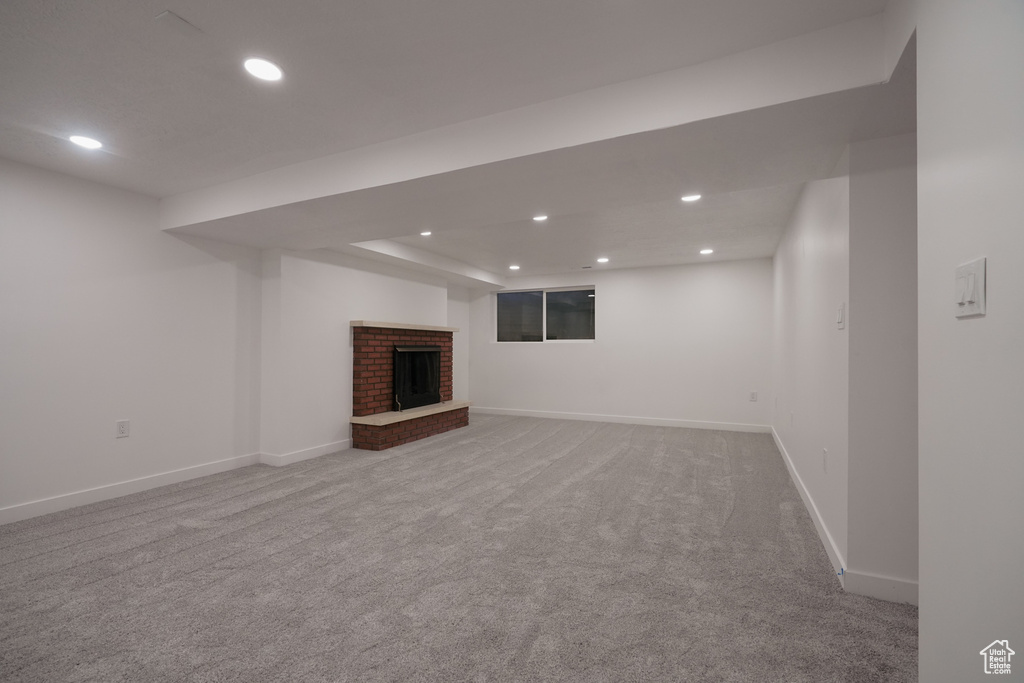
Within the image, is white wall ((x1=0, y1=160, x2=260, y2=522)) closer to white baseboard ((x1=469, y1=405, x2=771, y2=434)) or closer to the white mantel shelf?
the white mantel shelf

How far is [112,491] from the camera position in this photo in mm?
3396

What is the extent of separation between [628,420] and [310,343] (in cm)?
453

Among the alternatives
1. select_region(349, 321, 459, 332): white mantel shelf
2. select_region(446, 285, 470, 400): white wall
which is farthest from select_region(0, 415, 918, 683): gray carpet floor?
select_region(446, 285, 470, 400): white wall

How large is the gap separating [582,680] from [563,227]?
147 inches

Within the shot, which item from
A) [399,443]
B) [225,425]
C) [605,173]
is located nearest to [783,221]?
[605,173]

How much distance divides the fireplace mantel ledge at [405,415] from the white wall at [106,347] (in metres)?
1.16

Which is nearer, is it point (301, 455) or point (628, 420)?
point (301, 455)

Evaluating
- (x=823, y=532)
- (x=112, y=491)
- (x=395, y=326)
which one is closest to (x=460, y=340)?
(x=395, y=326)

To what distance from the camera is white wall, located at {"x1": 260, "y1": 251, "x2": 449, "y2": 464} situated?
443 cm

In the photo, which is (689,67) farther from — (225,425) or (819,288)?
(225,425)

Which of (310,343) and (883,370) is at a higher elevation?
(310,343)

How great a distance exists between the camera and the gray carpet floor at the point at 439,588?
1612mm

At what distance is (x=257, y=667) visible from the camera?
1.58 metres

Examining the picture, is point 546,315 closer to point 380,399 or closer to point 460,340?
point 460,340
